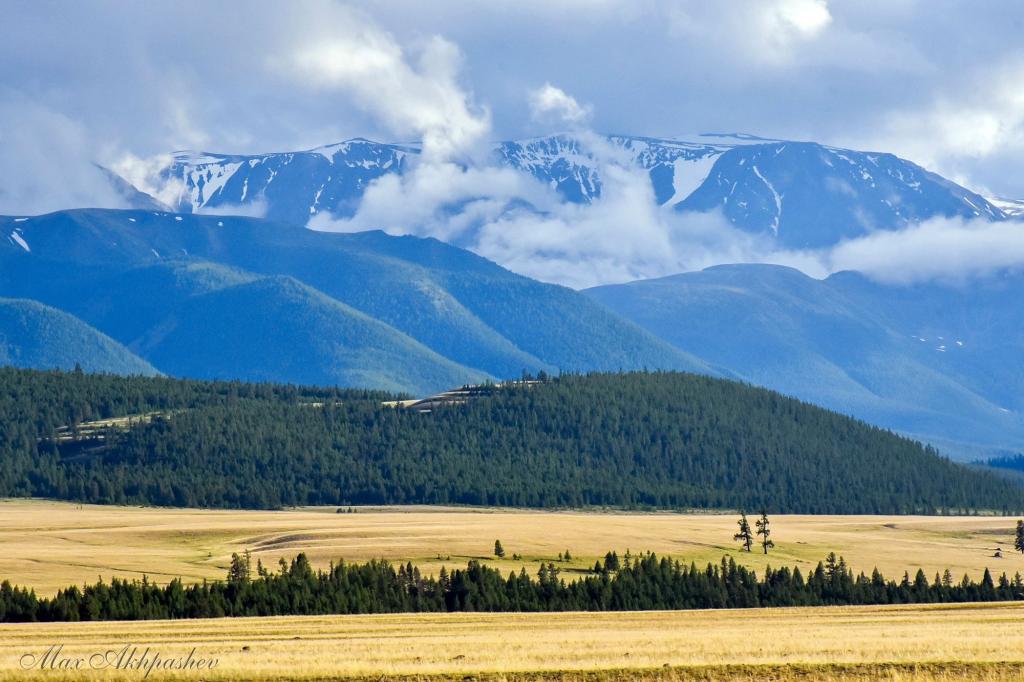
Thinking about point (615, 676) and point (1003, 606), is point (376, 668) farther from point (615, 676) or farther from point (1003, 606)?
point (1003, 606)

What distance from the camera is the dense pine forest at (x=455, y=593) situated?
11138 cm

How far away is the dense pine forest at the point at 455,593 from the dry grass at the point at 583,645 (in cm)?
965

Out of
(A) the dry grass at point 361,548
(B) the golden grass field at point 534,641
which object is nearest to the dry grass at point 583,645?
(B) the golden grass field at point 534,641

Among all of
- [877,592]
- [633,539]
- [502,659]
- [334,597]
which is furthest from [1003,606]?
[633,539]

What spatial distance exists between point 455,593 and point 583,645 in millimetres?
47772

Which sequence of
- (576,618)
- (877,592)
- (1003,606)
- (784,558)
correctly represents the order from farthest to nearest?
(784,558)
(877,592)
(1003,606)
(576,618)

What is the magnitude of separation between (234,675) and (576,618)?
41675 mm

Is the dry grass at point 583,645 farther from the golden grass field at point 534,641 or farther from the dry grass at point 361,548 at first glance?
the dry grass at point 361,548

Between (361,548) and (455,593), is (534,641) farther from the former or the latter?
(361,548)

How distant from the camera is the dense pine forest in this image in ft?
365

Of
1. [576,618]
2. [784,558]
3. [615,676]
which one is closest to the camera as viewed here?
[615,676]

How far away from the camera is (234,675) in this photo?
66.7 m

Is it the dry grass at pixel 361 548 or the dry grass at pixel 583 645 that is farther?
the dry grass at pixel 361 548

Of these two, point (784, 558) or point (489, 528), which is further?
point (489, 528)
